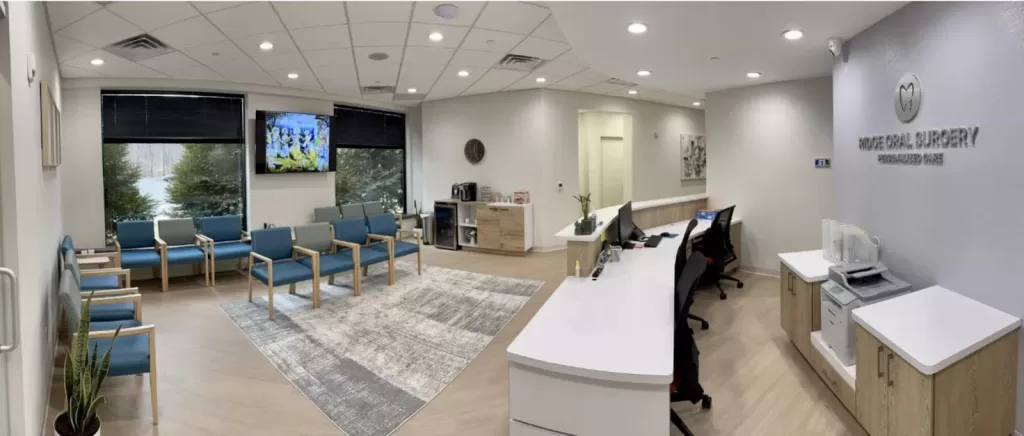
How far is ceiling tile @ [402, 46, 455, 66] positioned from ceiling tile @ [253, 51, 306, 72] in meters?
1.13

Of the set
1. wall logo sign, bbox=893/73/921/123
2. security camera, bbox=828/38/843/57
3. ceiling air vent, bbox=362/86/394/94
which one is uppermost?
ceiling air vent, bbox=362/86/394/94

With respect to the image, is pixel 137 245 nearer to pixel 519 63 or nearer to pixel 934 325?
pixel 519 63

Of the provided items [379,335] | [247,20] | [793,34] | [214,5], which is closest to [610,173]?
[793,34]

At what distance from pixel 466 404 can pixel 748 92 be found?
5497mm

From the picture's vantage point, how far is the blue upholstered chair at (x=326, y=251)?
223 inches

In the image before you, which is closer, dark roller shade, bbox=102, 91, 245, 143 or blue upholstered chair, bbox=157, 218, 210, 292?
blue upholstered chair, bbox=157, 218, 210, 292

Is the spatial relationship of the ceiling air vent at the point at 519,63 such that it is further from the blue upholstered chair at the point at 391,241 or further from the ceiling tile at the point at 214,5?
the ceiling tile at the point at 214,5

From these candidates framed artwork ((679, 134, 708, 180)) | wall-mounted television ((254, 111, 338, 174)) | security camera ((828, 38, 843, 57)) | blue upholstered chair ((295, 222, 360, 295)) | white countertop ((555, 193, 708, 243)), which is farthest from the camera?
framed artwork ((679, 134, 708, 180))

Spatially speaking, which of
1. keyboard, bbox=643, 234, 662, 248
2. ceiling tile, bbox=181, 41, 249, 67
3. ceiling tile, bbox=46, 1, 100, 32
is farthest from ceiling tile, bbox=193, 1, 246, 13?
keyboard, bbox=643, 234, 662, 248

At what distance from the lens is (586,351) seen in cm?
225

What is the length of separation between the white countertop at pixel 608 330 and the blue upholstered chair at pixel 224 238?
4936 mm

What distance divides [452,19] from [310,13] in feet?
3.67

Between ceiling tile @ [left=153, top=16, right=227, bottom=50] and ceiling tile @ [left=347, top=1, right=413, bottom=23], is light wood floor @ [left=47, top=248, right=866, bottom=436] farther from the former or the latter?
ceiling tile @ [left=347, top=1, right=413, bottom=23]

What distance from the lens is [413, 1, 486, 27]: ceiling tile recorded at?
3.85 meters
